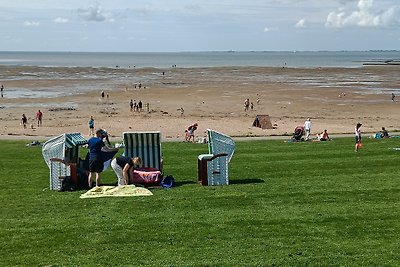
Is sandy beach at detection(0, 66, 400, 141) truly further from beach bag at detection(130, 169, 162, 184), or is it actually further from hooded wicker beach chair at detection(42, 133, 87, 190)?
beach bag at detection(130, 169, 162, 184)

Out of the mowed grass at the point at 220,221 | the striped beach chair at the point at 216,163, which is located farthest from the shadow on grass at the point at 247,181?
A: the striped beach chair at the point at 216,163

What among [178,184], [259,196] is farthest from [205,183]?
[259,196]

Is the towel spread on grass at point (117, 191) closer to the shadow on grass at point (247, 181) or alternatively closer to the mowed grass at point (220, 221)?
the mowed grass at point (220, 221)

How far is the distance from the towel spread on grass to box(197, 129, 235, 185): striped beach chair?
188cm

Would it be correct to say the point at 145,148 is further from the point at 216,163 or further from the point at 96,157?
the point at 216,163

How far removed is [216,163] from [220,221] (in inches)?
166

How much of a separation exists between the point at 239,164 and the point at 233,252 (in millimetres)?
9853

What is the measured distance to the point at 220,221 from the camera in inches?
497

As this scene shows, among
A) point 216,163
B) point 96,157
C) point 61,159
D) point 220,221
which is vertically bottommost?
point 220,221

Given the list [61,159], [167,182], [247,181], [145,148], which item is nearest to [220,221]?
[167,182]

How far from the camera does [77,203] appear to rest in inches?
565

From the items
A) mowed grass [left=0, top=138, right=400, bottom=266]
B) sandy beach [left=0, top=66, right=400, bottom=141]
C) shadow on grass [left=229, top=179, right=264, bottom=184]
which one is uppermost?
mowed grass [left=0, top=138, right=400, bottom=266]

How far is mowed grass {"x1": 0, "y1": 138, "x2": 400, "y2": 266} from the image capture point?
10.5m

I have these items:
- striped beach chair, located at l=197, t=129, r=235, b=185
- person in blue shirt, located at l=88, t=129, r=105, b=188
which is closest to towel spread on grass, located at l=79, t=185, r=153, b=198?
person in blue shirt, located at l=88, t=129, r=105, b=188
